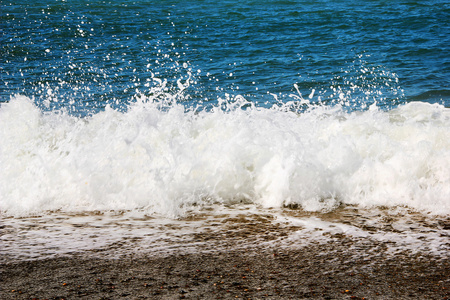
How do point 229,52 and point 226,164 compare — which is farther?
point 229,52

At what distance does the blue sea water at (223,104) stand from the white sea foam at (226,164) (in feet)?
0.05

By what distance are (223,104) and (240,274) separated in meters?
6.03

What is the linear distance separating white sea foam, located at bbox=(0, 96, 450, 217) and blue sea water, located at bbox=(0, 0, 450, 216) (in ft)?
0.05

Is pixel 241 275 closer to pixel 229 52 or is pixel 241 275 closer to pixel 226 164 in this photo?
pixel 226 164

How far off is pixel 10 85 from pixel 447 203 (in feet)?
31.0

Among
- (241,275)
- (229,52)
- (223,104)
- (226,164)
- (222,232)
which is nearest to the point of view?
(241,275)

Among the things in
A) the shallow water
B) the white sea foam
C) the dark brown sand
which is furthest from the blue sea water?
the dark brown sand

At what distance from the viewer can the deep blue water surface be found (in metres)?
8.95

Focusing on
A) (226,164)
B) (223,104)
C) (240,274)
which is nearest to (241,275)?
(240,274)

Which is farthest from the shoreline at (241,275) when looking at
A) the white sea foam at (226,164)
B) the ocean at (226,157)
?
the white sea foam at (226,164)

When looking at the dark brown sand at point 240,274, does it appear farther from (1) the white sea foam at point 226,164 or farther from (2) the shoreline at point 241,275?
(1) the white sea foam at point 226,164

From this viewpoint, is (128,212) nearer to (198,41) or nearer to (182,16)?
(198,41)

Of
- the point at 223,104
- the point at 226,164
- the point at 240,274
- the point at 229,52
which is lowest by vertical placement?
the point at 240,274

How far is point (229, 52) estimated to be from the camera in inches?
456
